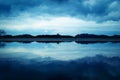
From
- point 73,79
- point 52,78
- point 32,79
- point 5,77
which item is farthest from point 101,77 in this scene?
point 5,77

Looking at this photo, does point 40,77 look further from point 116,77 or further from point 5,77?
point 116,77

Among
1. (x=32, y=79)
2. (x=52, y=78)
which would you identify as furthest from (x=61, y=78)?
(x=32, y=79)

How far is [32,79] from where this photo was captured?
18.3 feet

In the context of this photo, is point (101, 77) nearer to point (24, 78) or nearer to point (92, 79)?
point (92, 79)

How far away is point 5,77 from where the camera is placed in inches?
231

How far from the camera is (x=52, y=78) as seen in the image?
5848mm

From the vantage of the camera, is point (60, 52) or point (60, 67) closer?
point (60, 67)

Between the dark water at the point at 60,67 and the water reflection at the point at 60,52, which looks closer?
the dark water at the point at 60,67

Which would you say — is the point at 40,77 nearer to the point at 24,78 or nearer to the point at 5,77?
the point at 24,78

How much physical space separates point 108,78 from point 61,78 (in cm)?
108

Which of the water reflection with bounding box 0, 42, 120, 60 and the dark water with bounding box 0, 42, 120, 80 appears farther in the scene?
the water reflection with bounding box 0, 42, 120, 60

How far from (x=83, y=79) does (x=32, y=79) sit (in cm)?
114

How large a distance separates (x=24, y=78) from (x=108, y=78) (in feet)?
6.29

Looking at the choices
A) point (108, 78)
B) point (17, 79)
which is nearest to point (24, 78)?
point (17, 79)
